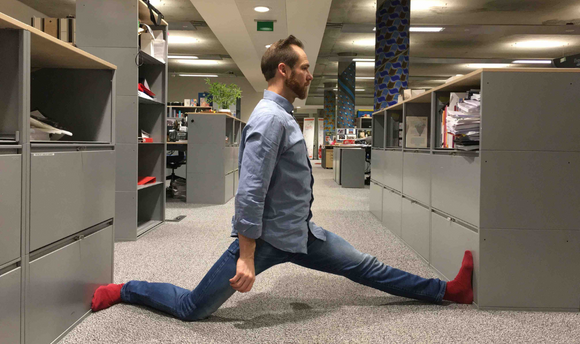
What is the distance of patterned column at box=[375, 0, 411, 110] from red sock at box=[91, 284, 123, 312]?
6.02 metres

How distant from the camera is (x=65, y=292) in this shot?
5.48ft

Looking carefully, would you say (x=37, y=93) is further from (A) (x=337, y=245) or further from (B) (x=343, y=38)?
(B) (x=343, y=38)

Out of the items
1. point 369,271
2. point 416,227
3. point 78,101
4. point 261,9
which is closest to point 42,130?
point 78,101

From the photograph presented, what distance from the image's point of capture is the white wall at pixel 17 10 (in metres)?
8.29

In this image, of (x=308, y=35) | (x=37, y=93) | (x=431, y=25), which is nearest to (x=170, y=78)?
(x=308, y=35)

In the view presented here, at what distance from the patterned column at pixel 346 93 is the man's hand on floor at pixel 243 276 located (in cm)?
1286

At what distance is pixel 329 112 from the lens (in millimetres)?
19500

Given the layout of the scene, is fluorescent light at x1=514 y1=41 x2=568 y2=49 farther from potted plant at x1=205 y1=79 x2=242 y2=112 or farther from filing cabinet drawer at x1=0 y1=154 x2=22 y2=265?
filing cabinet drawer at x1=0 y1=154 x2=22 y2=265

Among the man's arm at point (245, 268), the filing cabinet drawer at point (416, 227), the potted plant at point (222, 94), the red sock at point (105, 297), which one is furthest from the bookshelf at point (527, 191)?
the potted plant at point (222, 94)

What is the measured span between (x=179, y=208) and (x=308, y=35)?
5.21 m

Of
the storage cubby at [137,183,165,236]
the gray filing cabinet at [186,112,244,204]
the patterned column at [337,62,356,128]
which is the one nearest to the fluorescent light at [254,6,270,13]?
the gray filing cabinet at [186,112,244,204]

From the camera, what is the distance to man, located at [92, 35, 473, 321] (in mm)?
1468

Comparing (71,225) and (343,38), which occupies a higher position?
(343,38)

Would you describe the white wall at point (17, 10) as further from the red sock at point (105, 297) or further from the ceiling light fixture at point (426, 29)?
the red sock at point (105, 297)
